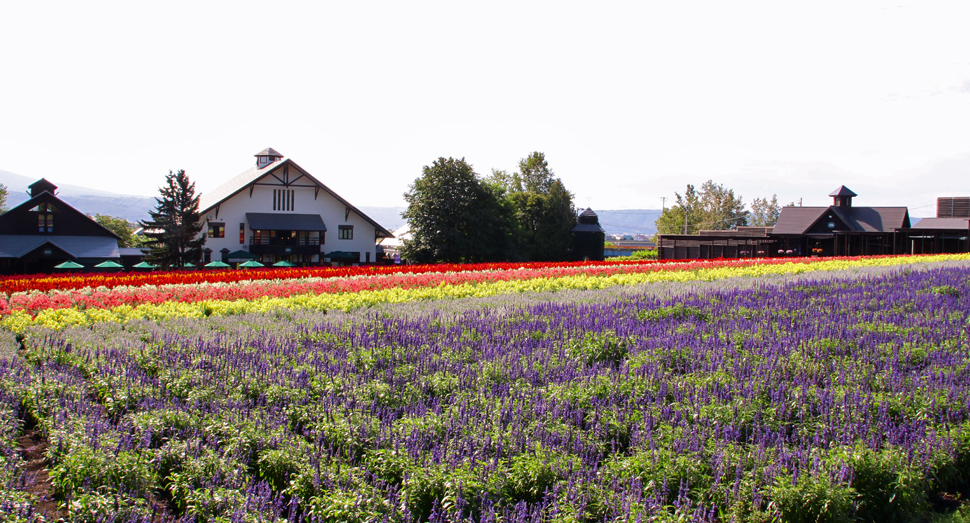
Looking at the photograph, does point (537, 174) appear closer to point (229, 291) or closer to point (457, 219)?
point (457, 219)

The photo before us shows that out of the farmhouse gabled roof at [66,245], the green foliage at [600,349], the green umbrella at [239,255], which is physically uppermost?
the farmhouse gabled roof at [66,245]

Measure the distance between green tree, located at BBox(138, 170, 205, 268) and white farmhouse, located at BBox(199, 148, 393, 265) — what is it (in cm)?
142

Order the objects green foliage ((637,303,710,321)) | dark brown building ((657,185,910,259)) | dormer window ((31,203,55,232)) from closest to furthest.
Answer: green foliage ((637,303,710,321)) → dormer window ((31,203,55,232)) → dark brown building ((657,185,910,259))

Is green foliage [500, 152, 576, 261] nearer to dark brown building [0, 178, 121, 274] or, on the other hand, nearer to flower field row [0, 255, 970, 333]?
dark brown building [0, 178, 121, 274]

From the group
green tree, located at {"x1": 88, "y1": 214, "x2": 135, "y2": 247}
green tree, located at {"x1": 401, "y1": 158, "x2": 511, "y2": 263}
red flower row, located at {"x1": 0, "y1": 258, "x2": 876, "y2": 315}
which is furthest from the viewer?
green tree, located at {"x1": 88, "y1": 214, "x2": 135, "y2": 247}

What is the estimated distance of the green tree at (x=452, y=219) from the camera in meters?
47.7

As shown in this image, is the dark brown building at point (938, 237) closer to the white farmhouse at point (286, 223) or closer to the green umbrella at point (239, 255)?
the white farmhouse at point (286, 223)

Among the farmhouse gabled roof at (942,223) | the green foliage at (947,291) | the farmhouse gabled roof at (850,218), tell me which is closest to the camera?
the green foliage at (947,291)

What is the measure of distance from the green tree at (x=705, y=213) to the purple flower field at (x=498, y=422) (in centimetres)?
9651

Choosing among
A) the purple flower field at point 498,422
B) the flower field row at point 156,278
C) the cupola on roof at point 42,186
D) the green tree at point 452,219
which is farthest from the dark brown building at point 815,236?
the cupola on roof at point 42,186

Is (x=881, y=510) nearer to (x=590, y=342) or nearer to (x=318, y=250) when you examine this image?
(x=590, y=342)

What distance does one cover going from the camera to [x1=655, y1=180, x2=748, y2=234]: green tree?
102 metres

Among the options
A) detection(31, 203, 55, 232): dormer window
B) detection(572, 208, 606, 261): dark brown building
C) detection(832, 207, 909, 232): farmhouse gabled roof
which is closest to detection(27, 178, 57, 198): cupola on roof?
detection(31, 203, 55, 232): dormer window

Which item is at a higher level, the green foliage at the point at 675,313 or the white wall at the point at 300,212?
the white wall at the point at 300,212
